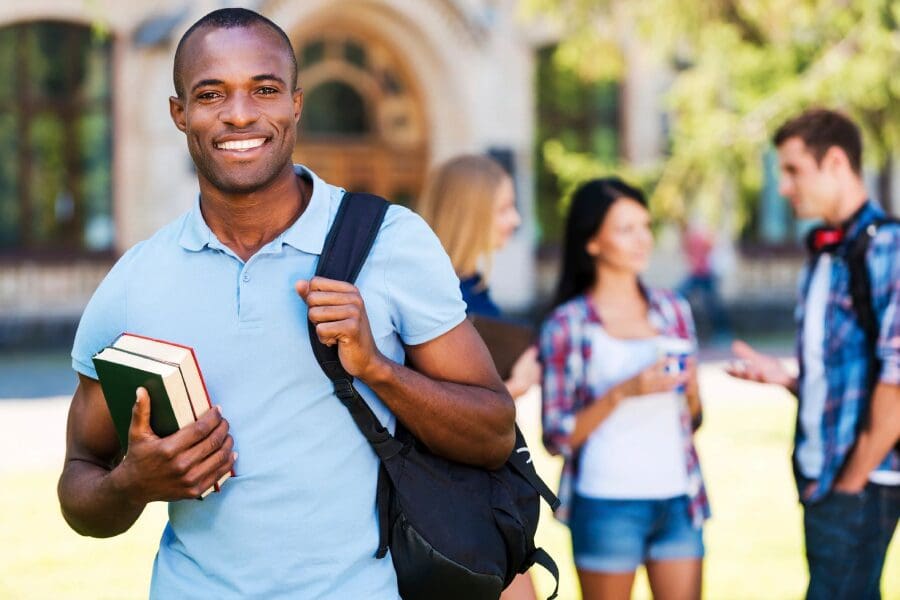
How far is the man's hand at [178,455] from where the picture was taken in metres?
2.12

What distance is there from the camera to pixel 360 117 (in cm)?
1944

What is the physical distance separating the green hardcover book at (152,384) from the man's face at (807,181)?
2.50 metres

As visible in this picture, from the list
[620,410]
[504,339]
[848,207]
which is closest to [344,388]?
[504,339]

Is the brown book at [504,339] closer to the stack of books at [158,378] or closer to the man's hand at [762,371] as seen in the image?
the man's hand at [762,371]

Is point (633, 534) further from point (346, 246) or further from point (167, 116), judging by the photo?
point (167, 116)

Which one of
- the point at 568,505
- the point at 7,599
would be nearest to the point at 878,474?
the point at 568,505

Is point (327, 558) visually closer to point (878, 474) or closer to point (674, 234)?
point (878, 474)

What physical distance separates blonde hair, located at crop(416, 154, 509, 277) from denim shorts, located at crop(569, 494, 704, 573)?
886mm

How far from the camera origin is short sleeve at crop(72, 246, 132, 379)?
2.35 meters

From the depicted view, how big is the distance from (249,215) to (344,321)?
1.19 ft

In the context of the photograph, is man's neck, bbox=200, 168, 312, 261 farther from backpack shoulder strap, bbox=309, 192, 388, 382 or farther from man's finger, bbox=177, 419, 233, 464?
man's finger, bbox=177, 419, 233, 464

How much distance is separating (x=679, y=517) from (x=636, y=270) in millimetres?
879

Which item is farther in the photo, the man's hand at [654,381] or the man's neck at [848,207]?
the man's hand at [654,381]

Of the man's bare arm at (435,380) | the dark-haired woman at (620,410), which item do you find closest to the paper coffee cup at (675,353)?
the dark-haired woman at (620,410)
